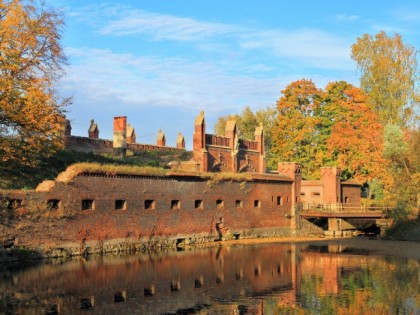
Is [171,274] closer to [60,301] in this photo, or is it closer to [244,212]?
[60,301]

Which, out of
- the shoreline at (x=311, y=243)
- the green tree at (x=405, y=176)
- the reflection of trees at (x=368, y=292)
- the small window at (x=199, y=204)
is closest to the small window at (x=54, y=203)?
the shoreline at (x=311, y=243)

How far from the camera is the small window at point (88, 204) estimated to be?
25923 mm

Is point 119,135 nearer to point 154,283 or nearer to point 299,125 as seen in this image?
point 299,125

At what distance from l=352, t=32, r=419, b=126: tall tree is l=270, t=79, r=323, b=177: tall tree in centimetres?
479

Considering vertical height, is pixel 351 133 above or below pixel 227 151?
above

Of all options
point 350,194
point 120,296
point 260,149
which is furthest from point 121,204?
point 350,194

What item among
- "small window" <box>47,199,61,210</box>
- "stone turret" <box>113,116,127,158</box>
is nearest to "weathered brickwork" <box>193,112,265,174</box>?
"stone turret" <box>113,116,127,158</box>

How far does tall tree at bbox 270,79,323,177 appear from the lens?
156 feet

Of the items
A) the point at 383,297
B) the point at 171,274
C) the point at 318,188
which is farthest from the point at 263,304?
the point at 318,188

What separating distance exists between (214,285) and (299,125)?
31068mm

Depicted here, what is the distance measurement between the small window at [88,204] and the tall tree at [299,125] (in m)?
25.3

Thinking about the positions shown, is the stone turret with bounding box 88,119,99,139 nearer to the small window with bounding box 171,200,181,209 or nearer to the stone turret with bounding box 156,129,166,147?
the stone turret with bounding box 156,129,166,147

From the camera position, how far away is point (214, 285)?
18.2m

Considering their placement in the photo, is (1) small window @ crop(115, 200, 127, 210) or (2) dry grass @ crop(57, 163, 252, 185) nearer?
(2) dry grass @ crop(57, 163, 252, 185)
